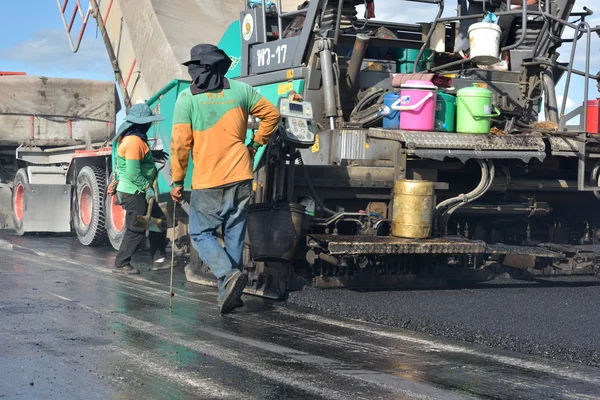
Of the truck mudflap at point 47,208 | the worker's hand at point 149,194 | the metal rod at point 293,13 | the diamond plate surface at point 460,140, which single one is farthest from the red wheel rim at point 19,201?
the diamond plate surface at point 460,140

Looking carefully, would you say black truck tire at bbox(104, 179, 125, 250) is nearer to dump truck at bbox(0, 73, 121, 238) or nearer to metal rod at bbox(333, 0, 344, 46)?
dump truck at bbox(0, 73, 121, 238)

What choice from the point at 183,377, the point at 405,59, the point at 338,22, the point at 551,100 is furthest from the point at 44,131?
the point at 183,377

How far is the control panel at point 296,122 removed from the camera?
23.3 ft

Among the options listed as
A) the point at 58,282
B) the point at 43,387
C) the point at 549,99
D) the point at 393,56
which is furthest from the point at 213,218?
the point at 549,99

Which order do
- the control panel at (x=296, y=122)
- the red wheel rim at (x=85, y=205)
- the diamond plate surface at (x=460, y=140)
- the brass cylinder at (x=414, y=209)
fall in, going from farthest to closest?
the red wheel rim at (x=85, y=205) → the diamond plate surface at (x=460, y=140) → the brass cylinder at (x=414, y=209) → the control panel at (x=296, y=122)

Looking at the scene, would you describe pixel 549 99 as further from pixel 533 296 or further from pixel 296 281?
pixel 296 281

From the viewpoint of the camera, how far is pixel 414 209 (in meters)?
7.28

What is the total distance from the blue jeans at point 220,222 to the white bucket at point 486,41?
300cm

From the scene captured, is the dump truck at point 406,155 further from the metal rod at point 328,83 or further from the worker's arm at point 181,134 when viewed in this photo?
the worker's arm at point 181,134

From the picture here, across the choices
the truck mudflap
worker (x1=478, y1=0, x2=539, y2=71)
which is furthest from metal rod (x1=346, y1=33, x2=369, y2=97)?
the truck mudflap

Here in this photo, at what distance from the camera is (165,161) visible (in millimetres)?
9070

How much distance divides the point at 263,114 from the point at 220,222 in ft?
2.76

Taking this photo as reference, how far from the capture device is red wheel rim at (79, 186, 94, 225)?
11.8m

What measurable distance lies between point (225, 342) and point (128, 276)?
11.2 ft
